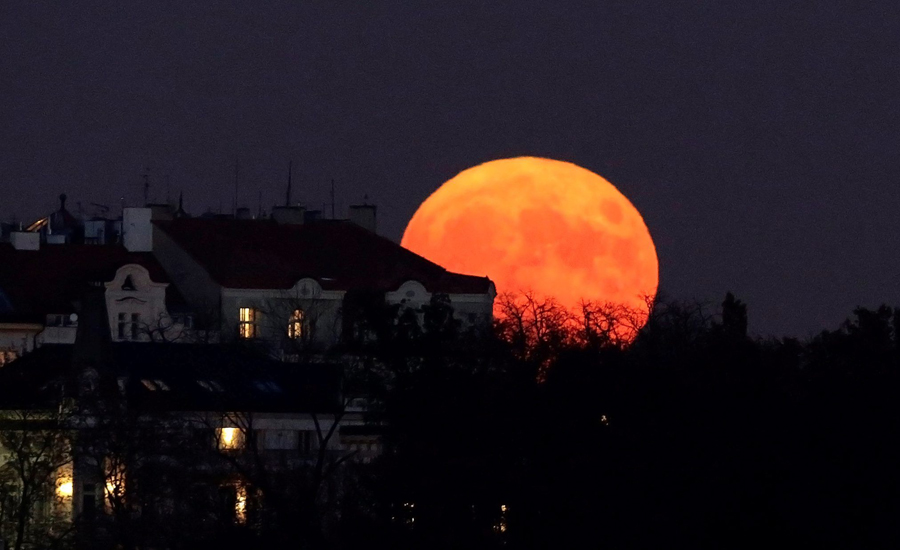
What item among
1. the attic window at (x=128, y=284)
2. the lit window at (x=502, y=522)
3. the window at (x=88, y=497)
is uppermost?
the attic window at (x=128, y=284)

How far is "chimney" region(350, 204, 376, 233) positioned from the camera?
136875mm

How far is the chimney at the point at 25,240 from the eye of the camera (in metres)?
124

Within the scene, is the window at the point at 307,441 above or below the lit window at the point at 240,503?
above

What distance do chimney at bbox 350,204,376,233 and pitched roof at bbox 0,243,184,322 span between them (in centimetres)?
1368

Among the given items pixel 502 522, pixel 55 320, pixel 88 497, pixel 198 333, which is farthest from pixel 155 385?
pixel 502 522

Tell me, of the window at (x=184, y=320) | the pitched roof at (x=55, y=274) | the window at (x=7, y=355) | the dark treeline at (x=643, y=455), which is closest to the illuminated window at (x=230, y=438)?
the dark treeline at (x=643, y=455)

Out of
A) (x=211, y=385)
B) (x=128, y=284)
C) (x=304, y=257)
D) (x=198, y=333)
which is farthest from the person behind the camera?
(x=304, y=257)

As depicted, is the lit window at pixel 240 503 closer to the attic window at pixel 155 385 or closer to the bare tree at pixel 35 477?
the bare tree at pixel 35 477

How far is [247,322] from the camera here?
401 feet

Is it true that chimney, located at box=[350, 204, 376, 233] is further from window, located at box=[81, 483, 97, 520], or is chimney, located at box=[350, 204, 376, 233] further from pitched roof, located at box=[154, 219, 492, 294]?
window, located at box=[81, 483, 97, 520]

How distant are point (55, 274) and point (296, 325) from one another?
857cm

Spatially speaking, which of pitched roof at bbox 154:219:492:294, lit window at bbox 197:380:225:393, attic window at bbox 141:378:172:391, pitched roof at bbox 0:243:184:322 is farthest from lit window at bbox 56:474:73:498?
pitched roof at bbox 154:219:492:294

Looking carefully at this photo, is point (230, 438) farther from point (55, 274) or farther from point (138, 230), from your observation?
point (138, 230)

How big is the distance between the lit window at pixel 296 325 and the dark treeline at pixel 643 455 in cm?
4904
